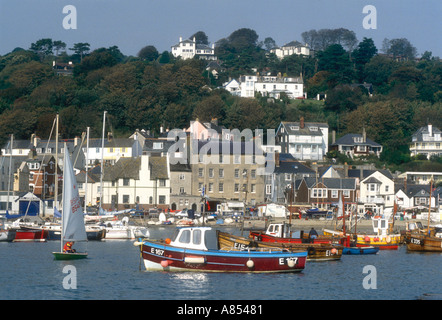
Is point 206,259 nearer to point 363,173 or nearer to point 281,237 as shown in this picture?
point 281,237

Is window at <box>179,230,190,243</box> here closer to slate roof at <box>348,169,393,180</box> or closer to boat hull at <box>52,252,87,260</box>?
boat hull at <box>52,252,87,260</box>

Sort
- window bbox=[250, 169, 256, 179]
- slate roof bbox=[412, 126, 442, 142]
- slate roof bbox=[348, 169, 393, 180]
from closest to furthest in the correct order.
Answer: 1. window bbox=[250, 169, 256, 179]
2. slate roof bbox=[348, 169, 393, 180]
3. slate roof bbox=[412, 126, 442, 142]

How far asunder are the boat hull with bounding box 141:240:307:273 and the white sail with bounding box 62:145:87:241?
6524 millimetres

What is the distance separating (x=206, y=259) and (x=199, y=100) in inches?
3634

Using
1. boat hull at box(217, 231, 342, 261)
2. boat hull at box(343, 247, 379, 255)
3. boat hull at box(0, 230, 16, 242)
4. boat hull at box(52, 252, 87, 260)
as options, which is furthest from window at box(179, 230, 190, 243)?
boat hull at box(0, 230, 16, 242)

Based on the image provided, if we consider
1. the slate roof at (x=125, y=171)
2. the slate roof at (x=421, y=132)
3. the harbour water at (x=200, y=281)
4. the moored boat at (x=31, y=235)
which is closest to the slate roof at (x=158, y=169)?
the slate roof at (x=125, y=171)

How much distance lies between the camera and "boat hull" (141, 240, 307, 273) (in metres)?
42.9

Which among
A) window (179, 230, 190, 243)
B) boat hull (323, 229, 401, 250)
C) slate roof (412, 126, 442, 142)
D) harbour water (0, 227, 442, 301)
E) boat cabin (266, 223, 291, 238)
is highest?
slate roof (412, 126, 442, 142)

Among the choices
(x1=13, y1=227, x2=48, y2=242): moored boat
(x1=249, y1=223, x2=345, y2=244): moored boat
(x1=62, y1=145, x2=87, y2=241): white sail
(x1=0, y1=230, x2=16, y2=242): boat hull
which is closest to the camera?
(x1=62, y1=145, x2=87, y2=241): white sail

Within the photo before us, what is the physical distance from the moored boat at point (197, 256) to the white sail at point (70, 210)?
647cm

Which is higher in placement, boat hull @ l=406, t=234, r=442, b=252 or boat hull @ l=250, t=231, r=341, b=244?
boat hull @ l=250, t=231, r=341, b=244
